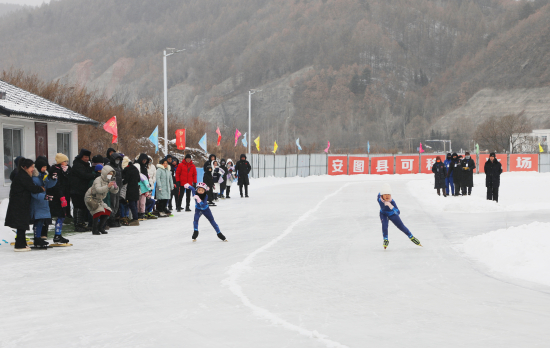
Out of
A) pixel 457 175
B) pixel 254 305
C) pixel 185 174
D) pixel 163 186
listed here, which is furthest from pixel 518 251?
pixel 457 175

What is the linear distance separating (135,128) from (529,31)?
166 metres

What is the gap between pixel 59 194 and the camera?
11.7 metres

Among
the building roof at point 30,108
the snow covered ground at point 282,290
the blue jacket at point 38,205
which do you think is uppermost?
the building roof at point 30,108

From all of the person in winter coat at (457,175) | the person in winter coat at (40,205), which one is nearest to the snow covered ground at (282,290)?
the person in winter coat at (40,205)

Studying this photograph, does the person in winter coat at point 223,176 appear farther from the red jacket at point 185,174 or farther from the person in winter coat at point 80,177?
the person in winter coat at point 80,177

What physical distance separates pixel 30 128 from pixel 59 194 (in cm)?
651

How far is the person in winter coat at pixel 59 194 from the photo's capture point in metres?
11.2

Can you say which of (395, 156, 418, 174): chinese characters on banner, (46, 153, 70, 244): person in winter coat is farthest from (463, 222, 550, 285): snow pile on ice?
(395, 156, 418, 174): chinese characters on banner

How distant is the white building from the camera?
16.1 metres

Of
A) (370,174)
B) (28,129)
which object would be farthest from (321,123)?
(28,129)

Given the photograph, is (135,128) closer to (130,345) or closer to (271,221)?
(271,221)

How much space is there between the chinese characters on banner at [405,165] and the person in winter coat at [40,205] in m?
45.3

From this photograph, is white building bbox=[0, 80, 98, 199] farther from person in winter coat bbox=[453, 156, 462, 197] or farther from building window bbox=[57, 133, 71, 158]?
person in winter coat bbox=[453, 156, 462, 197]

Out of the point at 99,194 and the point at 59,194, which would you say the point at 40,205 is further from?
the point at 99,194
